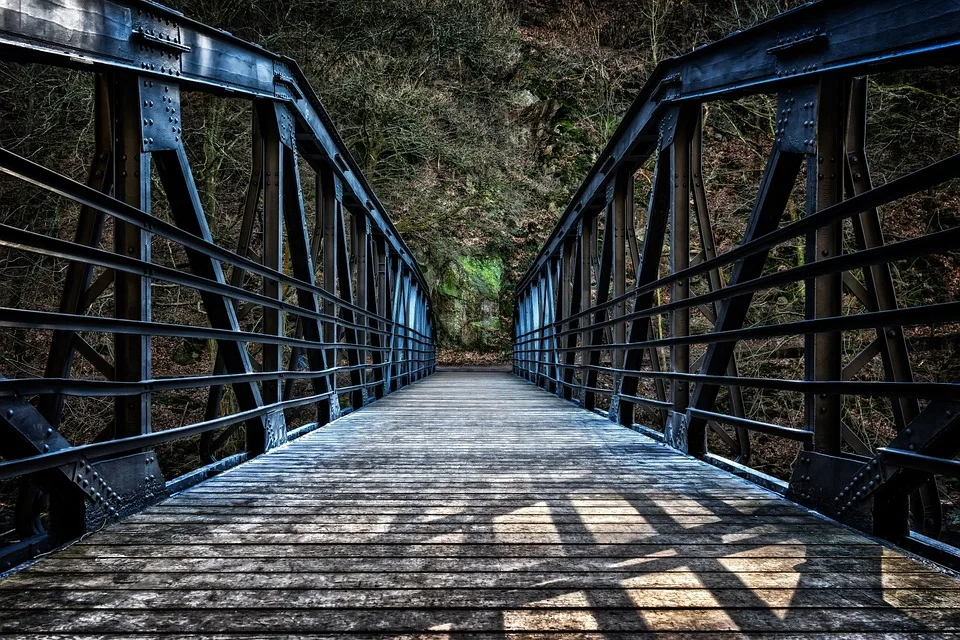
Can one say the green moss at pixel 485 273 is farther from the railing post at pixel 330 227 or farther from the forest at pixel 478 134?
the railing post at pixel 330 227

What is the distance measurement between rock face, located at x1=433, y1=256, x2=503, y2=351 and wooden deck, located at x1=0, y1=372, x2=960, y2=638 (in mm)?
15260

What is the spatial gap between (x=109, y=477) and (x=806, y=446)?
259 cm

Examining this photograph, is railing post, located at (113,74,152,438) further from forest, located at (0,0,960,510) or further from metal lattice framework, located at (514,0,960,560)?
forest, located at (0,0,960,510)

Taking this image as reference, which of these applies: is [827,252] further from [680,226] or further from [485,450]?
[485,450]

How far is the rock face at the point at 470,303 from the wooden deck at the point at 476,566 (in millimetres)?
15260

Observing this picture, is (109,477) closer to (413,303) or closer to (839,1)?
(839,1)

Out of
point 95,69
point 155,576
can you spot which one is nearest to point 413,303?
point 95,69

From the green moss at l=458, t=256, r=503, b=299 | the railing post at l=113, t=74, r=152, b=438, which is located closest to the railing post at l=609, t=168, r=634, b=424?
the railing post at l=113, t=74, r=152, b=438

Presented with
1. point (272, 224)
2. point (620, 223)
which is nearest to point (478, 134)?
point (620, 223)

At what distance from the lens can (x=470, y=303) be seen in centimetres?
1812

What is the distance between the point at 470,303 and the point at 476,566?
54.3 feet

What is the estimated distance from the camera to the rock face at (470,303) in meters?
18.0

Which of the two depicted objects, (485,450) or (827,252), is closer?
(827,252)

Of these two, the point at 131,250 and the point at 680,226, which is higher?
the point at 680,226
